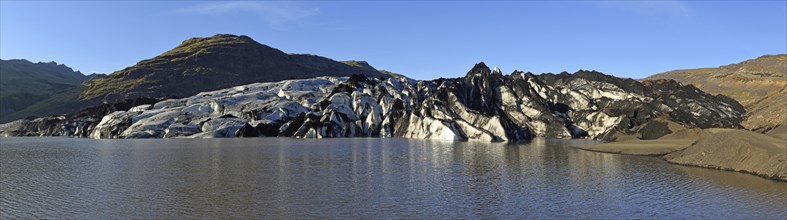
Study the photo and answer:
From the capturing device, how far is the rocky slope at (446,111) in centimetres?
12038

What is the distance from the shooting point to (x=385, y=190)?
36.4 metres

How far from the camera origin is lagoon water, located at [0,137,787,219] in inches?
1133

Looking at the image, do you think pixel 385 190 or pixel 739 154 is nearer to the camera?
pixel 385 190

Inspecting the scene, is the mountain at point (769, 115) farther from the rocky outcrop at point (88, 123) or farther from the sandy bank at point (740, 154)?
the rocky outcrop at point (88, 123)

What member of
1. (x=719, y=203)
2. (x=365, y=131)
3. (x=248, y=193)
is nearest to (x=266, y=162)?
(x=248, y=193)

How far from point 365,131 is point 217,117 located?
42649mm

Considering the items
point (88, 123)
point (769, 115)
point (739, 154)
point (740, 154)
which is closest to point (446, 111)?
point (769, 115)

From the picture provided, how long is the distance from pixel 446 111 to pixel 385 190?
89008 mm

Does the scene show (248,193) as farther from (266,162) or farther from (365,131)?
(365,131)

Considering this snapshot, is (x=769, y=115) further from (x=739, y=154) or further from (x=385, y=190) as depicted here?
(x=385, y=190)

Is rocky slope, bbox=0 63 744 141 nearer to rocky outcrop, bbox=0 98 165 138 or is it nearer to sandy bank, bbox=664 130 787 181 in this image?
rocky outcrop, bbox=0 98 165 138

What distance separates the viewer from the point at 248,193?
35.1 meters

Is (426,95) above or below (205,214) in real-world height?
above

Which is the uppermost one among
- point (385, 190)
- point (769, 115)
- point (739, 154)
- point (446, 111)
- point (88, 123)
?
point (446, 111)
